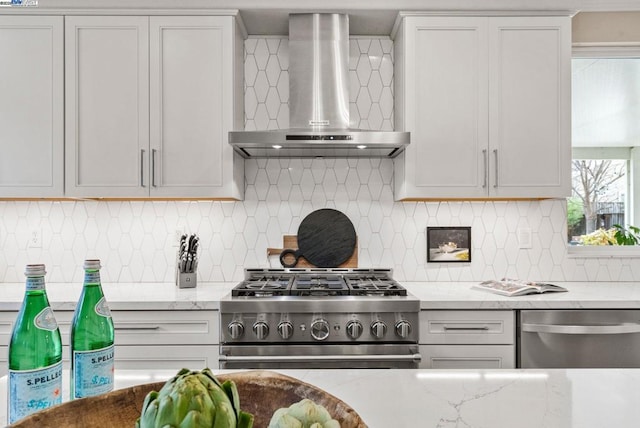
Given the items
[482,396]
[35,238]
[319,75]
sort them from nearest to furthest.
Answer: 1. [482,396]
2. [319,75]
3. [35,238]

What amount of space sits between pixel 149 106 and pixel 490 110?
1.81 metres

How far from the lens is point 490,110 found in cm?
237

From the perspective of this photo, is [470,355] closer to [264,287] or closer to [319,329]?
[319,329]

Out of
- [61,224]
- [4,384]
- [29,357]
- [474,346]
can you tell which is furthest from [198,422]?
[61,224]

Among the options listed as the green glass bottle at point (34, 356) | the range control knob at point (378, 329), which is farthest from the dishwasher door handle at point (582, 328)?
the green glass bottle at point (34, 356)

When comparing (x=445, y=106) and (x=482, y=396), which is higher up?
(x=445, y=106)

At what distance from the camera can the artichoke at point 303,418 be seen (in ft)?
1.71

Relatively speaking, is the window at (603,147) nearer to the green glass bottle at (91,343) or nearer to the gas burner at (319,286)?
the gas burner at (319,286)

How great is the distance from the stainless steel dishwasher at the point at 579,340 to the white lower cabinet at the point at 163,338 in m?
1.45

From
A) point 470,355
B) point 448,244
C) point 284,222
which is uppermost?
point 284,222

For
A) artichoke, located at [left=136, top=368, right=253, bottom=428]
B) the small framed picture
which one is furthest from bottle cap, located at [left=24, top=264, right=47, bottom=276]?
the small framed picture

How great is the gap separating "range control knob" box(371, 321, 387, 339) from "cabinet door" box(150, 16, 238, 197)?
1.04 metres

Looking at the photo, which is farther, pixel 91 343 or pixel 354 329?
pixel 354 329

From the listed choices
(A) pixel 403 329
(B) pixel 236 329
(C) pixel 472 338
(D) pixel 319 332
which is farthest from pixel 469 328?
(B) pixel 236 329
